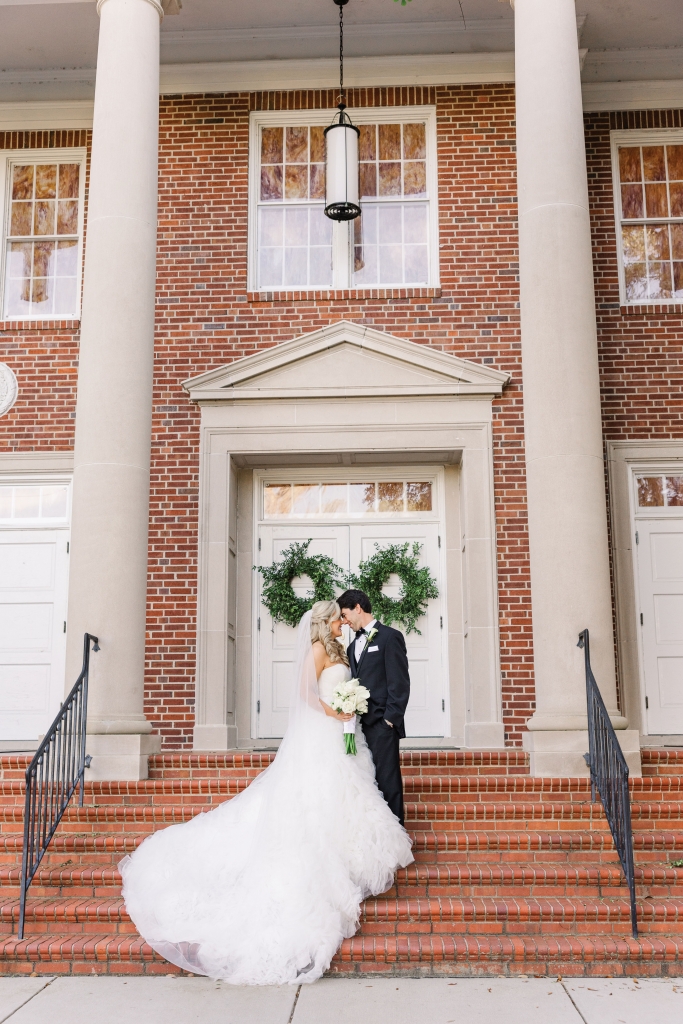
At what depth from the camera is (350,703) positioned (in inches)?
248

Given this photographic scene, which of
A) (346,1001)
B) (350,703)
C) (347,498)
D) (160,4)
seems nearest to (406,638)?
(347,498)

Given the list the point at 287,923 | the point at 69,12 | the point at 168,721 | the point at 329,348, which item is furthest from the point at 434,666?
the point at 69,12

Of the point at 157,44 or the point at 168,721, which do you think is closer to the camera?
the point at 157,44

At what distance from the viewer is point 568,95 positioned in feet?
27.8

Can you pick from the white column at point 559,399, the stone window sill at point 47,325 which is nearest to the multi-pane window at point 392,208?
the white column at point 559,399

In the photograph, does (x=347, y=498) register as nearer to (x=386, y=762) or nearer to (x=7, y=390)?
(x=7, y=390)

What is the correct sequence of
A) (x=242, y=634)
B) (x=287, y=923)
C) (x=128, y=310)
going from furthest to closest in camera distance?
(x=242, y=634) < (x=128, y=310) < (x=287, y=923)

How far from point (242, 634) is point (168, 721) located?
119 centimetres

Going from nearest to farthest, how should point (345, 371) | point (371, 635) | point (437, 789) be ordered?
1. point (371, 635)
2. point (437, 789)
3. point (345, 371)

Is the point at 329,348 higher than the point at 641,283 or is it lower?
lower

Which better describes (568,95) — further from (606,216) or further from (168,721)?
(168,721)

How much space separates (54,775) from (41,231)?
6.89 m

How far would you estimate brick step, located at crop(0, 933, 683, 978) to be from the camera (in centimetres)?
541

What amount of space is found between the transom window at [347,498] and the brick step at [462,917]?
532 cm
